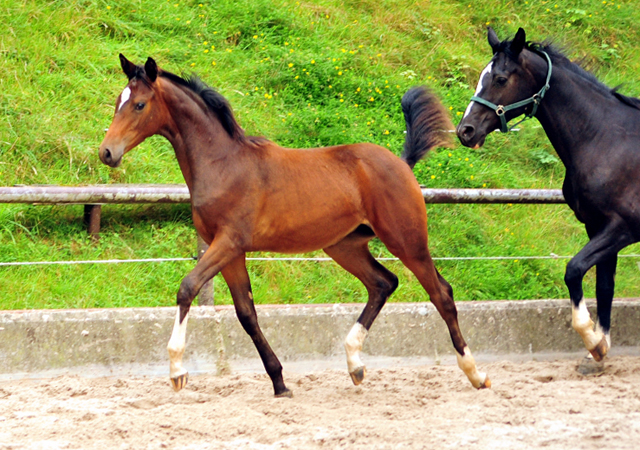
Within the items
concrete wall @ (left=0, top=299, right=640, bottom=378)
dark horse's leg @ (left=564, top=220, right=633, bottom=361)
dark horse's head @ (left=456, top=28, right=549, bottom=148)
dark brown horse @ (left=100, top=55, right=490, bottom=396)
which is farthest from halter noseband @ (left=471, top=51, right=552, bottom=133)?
concrete wall @ (left=0, top=299, right=640, bottom=378)

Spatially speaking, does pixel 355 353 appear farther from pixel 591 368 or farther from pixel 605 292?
pixel 605 292

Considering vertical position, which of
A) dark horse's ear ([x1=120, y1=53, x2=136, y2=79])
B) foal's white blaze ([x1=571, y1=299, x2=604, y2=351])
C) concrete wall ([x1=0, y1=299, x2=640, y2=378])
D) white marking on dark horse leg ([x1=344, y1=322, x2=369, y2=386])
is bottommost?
concrete wall ([x1=0, y1=299, x2=640, y2=378])

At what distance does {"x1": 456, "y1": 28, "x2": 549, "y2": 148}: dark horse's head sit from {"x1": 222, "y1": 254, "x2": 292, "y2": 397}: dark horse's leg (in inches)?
68.0

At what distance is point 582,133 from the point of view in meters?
4.84

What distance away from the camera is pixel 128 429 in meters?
3.48

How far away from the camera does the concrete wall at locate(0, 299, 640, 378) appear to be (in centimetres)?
466

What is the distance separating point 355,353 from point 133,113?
201 cm

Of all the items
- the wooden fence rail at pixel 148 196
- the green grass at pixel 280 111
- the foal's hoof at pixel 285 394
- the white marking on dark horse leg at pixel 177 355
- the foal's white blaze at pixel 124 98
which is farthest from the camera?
the green grass at pixel 280 111

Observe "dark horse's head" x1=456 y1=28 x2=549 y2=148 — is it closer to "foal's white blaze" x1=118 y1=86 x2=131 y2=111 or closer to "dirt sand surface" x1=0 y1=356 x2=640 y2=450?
"dirt sand surface" x1=0 y1=356 x2=640 y2=450

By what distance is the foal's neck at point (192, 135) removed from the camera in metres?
4.17

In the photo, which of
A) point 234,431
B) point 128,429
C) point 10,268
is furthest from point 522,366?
point 10,268

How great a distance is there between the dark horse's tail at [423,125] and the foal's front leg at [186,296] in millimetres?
1554

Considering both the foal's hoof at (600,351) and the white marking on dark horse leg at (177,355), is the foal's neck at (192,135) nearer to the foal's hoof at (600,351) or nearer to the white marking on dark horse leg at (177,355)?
the white marking on dark horse leg at (177,355)

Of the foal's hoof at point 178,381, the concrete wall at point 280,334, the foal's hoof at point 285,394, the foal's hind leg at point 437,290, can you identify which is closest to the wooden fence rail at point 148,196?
the concrete wall at point 280,334
